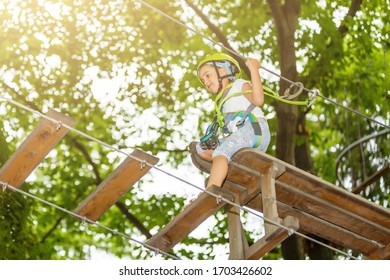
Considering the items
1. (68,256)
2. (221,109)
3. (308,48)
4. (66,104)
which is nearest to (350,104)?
(308,48)

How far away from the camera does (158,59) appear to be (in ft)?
54.3

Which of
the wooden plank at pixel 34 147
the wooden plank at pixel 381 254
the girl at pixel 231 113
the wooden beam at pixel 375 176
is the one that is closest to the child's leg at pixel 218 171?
the girl at pixel 231 113

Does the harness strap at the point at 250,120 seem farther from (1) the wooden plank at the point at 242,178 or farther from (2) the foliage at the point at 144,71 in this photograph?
(2) the foliage at the point at 144,71

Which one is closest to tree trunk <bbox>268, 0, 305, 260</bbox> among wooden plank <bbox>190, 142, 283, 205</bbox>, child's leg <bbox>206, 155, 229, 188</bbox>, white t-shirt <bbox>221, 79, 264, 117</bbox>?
wooden plank <bbox>190, 142, 283, 205</bbox>

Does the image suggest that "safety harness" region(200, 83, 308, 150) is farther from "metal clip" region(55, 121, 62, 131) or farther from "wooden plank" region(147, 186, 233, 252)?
"metal clip" region(55, 121, 62, 131)

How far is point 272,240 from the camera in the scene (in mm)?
8008

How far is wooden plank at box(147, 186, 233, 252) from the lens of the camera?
802 centimetres

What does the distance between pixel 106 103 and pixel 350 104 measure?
436 cm

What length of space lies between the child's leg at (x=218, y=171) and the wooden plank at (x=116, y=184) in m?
0.54

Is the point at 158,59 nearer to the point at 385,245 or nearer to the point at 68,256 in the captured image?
the point at 68,256

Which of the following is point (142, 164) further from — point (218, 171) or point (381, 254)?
point (381, 254)

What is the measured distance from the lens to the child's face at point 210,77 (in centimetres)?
859

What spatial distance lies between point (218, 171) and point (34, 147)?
1.57 m

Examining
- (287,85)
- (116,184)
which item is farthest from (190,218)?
(287,85)
